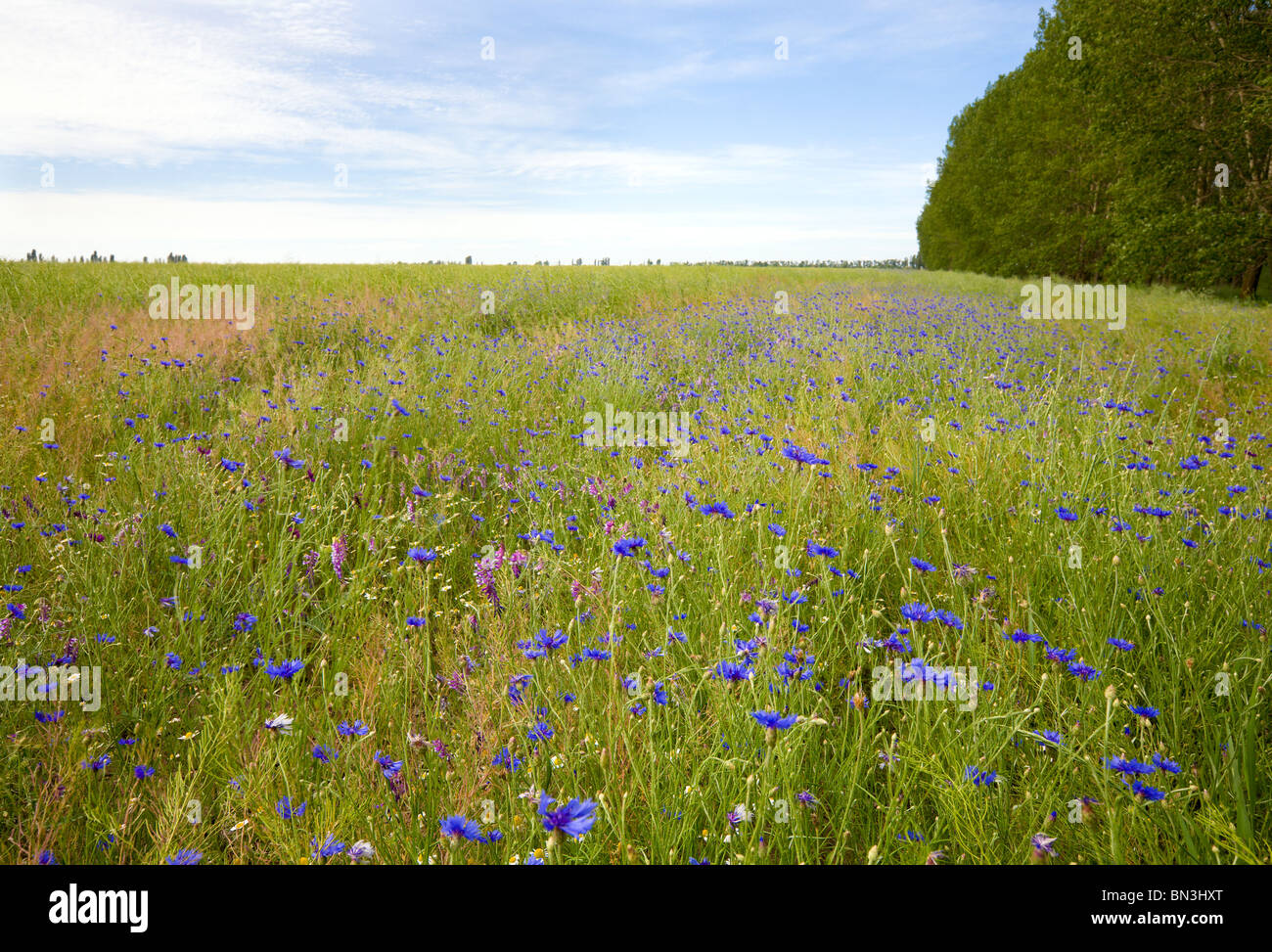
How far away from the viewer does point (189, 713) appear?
1.94m

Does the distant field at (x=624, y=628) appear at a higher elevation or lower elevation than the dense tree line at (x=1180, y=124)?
lower

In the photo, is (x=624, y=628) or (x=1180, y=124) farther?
(x=1180, y=124)

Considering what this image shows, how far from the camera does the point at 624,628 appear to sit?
203cm

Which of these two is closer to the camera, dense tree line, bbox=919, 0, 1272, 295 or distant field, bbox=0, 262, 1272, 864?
distant field, bbox=0, 262, 1272, 864

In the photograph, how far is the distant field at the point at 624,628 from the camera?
136 cm

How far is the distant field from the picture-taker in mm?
1357

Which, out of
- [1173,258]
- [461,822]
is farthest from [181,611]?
[1173,258]

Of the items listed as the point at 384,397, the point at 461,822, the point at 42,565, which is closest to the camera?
the point at 461,822

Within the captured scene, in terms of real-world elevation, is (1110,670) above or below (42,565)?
below

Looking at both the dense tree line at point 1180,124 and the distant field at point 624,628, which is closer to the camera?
the distant field at point 624,628

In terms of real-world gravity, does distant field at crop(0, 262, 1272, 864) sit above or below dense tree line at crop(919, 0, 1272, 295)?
below

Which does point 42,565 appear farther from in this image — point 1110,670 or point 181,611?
point 1110,670

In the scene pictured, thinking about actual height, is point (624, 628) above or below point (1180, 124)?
below

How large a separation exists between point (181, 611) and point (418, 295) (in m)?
8.46
